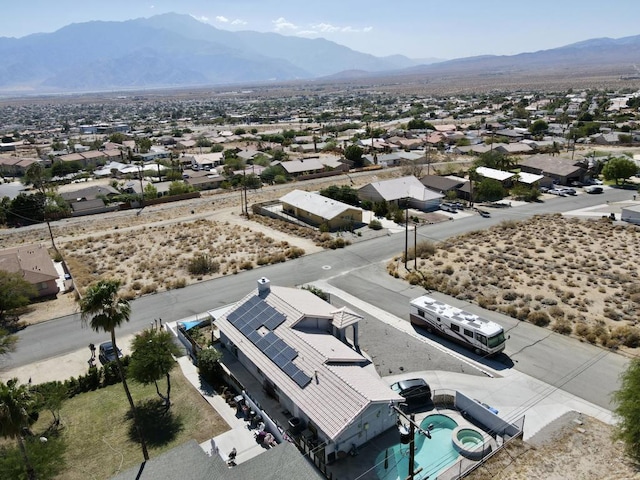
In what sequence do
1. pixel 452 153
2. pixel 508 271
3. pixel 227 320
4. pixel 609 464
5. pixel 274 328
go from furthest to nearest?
pixel 452 153
pixel 508 271
pixel 227 320
pixel 274 328
pixel 609 464

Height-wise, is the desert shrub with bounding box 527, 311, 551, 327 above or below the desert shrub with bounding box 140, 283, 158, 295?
below

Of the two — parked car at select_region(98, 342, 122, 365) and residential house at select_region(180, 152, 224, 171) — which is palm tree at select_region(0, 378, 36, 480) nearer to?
parked car at select_region(98, 342, 122, 365)

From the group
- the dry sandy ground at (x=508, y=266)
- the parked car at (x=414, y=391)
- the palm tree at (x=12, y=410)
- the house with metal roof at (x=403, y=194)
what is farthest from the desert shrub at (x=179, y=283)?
the house with metal roof at (x=403, y=194)

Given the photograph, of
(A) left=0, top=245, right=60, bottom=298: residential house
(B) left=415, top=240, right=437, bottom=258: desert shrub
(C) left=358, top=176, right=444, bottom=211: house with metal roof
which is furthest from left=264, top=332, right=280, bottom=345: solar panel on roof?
(C) left=358, top=176, right=444, bottom=211: house with metal roof

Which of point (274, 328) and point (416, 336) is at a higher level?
point (274, 328)

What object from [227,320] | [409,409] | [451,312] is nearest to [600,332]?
[451,312]

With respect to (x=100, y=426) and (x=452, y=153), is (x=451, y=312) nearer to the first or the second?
(x=100, y=426)

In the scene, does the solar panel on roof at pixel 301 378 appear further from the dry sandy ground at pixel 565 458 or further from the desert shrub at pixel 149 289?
the desert shrub at pixel 149 289
